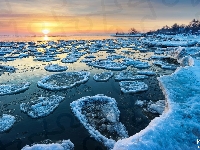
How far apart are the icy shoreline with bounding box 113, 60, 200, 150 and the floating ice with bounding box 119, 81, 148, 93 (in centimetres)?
262

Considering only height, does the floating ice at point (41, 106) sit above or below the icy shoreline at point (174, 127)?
below

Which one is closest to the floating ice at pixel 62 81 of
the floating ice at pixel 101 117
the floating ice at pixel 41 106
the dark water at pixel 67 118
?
the dark water at pixel 67 118

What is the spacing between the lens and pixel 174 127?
6.21m

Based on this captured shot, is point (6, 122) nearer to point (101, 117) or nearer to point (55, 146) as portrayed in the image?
point (55, 146)

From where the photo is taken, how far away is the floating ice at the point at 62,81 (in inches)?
524

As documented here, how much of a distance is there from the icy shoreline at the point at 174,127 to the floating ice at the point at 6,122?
524cm

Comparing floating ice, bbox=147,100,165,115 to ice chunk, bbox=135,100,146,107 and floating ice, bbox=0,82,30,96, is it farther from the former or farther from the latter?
floating ice, bbox=0,82,30,96

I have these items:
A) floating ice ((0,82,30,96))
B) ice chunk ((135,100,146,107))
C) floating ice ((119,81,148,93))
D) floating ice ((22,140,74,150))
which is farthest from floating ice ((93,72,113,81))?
floating ice ((22,140,74,150))

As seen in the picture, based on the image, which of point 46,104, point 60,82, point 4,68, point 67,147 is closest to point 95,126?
point 67,147

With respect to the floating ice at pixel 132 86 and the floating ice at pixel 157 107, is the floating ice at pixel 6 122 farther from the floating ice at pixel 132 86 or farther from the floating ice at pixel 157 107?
the floating ice at pixel 132 86

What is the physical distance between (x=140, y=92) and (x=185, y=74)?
307 cm

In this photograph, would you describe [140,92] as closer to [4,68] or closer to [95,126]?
[95,126]

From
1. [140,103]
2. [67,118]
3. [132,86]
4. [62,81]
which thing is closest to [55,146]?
[67,118]

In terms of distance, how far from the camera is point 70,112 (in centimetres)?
961
